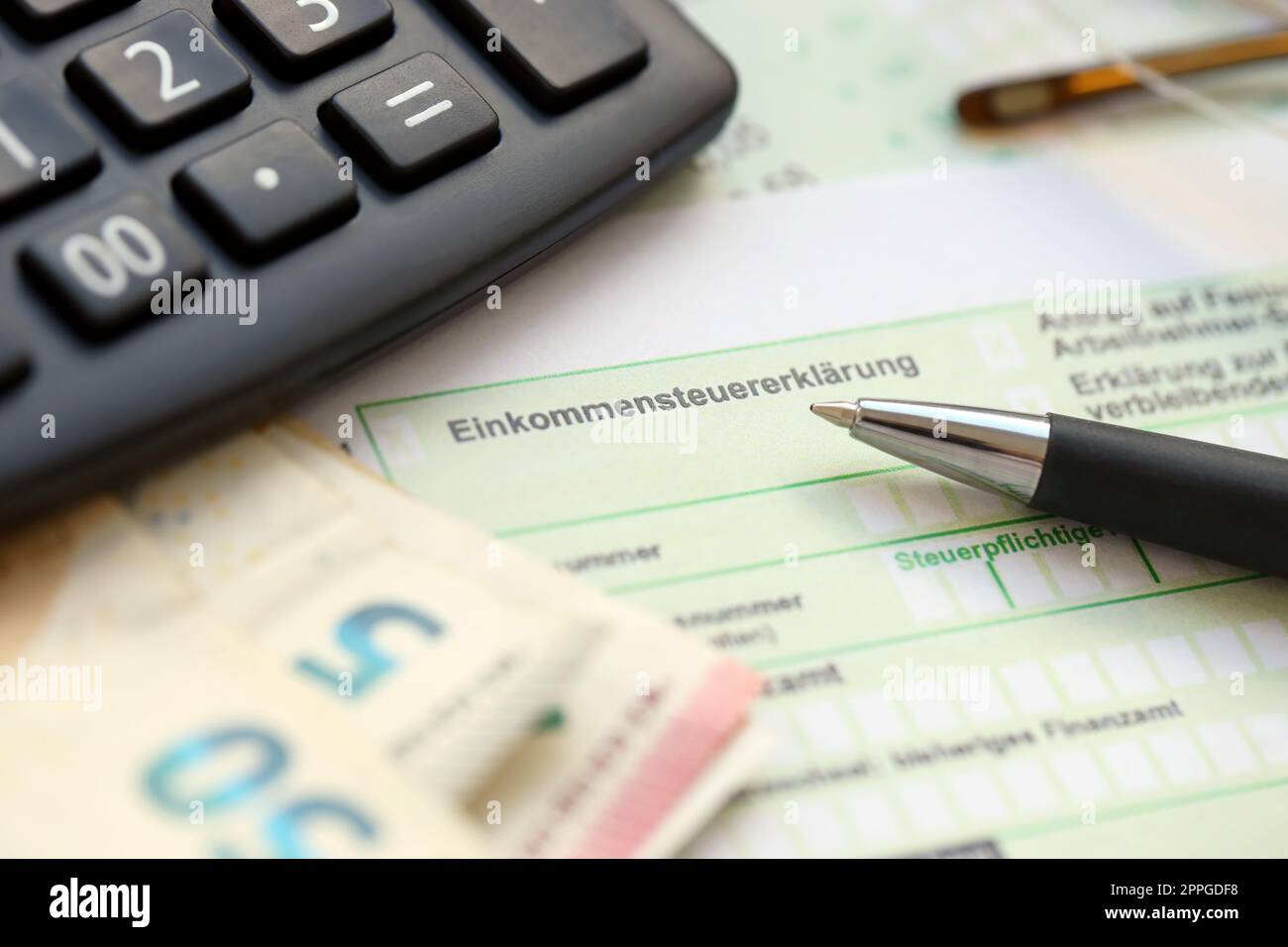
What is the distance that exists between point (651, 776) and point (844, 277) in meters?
0.17

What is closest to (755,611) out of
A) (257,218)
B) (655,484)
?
(655,484)

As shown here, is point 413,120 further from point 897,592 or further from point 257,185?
point 897,592

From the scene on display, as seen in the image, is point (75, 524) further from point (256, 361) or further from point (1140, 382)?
point (1140, 382)

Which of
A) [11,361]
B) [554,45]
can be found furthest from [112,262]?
[554,45]

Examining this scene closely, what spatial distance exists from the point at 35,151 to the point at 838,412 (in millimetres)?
193

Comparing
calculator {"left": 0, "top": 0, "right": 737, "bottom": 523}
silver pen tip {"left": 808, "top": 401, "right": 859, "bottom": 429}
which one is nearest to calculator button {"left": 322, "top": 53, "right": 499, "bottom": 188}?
calculator {"left": 0, "top": 0, "right": 737, "bottom": 523}

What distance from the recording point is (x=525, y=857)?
25cm

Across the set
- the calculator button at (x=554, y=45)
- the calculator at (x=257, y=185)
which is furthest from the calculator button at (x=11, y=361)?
the calculator button at (x=554, y=45)

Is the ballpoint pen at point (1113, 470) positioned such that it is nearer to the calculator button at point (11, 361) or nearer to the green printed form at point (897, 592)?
the green printed form at point (897, 592)

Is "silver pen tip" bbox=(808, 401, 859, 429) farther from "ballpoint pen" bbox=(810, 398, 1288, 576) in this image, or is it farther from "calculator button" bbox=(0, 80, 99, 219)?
"calculator button" bbox=(0, 80, 99, 219)

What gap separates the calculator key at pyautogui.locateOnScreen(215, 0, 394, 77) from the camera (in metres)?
0.32

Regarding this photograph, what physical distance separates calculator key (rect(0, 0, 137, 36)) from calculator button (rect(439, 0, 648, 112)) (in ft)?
0.29

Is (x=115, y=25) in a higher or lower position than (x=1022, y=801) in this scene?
higher

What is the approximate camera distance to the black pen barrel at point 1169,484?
315mm
